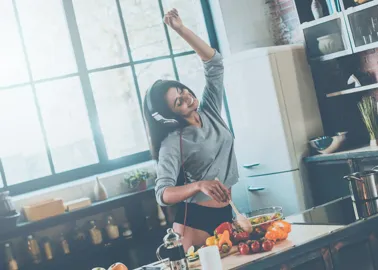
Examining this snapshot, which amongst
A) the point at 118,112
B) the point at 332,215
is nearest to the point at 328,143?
the point at 118,112

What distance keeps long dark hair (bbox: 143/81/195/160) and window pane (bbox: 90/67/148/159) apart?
2232mm

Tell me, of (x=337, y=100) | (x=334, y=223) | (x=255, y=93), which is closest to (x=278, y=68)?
(x=255, y=93)

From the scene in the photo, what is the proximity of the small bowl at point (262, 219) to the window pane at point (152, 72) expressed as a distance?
2804mm

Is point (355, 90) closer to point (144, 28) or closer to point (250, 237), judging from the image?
point (144, 28)

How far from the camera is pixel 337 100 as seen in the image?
5.09m

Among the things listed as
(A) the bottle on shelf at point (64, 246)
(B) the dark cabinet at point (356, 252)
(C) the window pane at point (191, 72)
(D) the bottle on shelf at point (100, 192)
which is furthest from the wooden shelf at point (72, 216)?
(B) the dark cabinet at point (356, 252)

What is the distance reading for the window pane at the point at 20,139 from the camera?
4.85 meters

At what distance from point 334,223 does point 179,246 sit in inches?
30.7

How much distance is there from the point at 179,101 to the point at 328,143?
2173mm

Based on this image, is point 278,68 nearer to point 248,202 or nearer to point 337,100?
point 337,100

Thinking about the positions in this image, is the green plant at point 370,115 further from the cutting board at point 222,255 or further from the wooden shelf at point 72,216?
the cutting board at point 222,255

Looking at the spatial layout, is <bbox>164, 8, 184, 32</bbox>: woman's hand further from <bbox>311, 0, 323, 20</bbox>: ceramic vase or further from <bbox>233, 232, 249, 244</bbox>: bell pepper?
<bbox>311, 0, 323, 20</bbox>: ceramic vase

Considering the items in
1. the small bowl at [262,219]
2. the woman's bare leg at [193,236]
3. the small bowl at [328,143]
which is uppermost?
the small bowl at [328,143]

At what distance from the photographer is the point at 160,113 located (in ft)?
9.87
